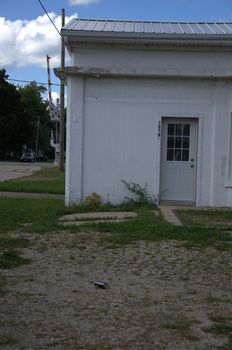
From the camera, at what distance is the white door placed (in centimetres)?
1419

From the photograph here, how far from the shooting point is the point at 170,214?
40.5ft

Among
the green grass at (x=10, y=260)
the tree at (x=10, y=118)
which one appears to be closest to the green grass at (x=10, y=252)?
the green grass at (x=10, y=260)

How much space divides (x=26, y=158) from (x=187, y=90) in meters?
64.6

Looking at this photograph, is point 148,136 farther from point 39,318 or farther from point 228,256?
point 39,318

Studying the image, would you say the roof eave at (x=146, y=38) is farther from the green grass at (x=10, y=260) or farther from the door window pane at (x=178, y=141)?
the green grass at (x=10, y=260)

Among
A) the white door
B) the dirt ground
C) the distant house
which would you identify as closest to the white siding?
the distant house

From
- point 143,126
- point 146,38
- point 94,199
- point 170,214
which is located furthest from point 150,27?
point 170,214

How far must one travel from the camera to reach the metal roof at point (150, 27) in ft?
44.6

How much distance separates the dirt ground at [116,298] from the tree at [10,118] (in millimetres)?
73306

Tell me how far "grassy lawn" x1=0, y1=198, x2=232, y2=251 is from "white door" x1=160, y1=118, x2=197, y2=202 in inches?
44.6

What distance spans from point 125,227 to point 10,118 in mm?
71790

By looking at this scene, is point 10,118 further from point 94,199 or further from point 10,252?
point 10,252

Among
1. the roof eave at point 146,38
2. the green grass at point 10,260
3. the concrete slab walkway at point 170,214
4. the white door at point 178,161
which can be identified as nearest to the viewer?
the green grass at point 10,260

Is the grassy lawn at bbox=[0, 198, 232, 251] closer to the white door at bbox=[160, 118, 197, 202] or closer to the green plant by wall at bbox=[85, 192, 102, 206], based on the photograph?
the green plant by wall at bbox=[85, 192, 102, 206]
